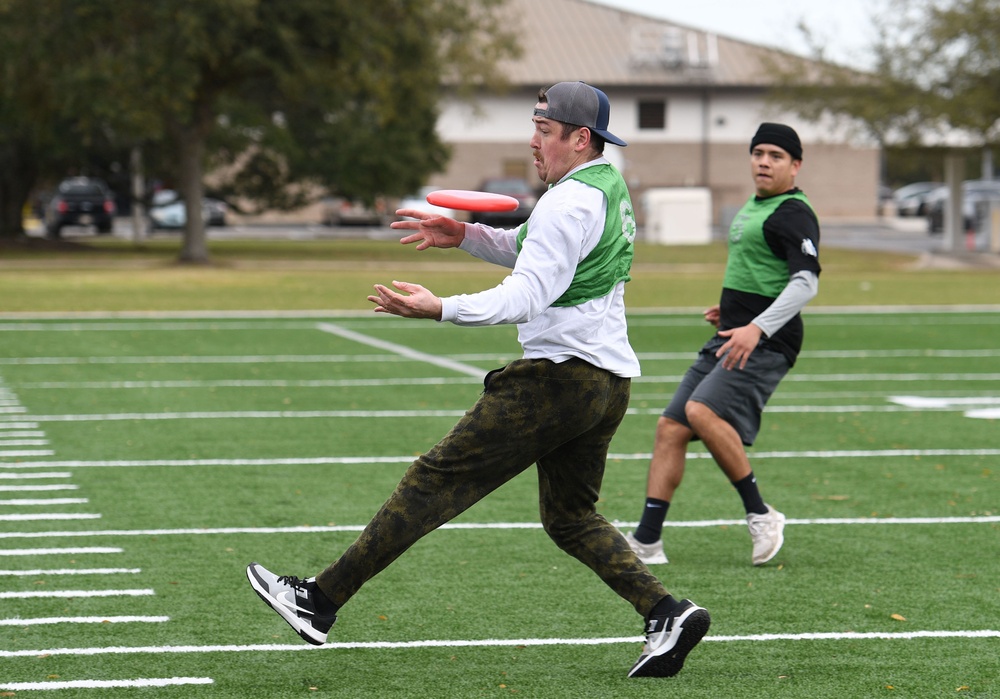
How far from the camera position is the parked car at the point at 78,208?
5028 centimetres

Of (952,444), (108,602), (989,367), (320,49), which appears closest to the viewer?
(108,602)

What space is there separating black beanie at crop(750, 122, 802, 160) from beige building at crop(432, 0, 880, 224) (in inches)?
2319

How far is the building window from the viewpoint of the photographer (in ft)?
221

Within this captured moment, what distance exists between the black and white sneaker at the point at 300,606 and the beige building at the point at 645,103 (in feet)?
200

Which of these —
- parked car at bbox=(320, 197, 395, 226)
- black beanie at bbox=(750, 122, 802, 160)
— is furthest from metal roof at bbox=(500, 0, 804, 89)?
black beanie at bbox=(750, 122, 802, 160)

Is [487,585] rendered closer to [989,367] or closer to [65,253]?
[989,367]

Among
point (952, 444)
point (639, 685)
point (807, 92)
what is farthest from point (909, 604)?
point (807, 92)

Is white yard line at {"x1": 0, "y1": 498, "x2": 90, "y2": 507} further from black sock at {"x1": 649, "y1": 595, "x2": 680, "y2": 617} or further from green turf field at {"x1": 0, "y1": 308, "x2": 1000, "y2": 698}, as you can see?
black sock at {"x1": 649, "y1": 595, "x2": 680, "y2": 617}

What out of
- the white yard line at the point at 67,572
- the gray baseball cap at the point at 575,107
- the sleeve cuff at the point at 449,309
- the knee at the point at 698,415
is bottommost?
the white yard line at the point at 67,572

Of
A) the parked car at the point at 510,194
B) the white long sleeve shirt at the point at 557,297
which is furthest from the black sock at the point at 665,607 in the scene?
the parked car at the point at 510,194

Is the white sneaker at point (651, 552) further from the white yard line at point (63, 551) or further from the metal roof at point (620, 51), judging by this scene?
the metal roof at point (620, 51)

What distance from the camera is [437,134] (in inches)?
1799

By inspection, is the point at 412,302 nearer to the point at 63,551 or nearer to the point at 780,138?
the point at 780,138

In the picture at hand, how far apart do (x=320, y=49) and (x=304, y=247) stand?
13550 millimetres
